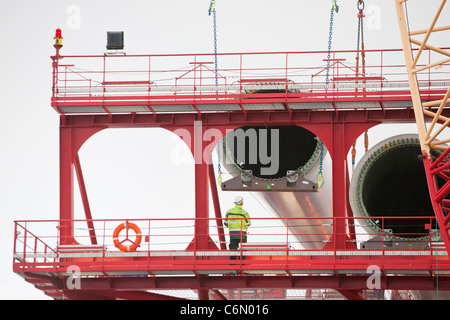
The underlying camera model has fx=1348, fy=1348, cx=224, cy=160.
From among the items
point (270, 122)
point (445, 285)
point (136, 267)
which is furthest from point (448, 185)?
point (136, 267)

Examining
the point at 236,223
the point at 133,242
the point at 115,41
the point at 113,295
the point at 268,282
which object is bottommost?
the point at 113,295

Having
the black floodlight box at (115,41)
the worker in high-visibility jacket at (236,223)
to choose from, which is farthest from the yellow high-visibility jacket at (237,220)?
the black floodlight box at (115,41)

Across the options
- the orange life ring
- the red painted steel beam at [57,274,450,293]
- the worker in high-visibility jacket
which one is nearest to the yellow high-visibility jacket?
the worker in high-visibility jacket

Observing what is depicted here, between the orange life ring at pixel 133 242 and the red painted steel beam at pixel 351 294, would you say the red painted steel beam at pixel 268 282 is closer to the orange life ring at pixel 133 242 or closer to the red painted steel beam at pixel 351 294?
the orange life ring at pixel 133 242

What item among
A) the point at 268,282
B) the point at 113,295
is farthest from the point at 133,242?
the point at 268,282

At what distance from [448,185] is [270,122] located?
7697 millimetres

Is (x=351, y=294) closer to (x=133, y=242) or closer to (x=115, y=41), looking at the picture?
(x=133, y=242)

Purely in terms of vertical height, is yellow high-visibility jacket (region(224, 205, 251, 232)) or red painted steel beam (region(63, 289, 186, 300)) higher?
yellow high-visibility jacket (region(224, 205, 251, 232))

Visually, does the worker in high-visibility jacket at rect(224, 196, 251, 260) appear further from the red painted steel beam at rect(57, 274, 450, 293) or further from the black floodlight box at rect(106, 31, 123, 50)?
the black floodlight box at rect(106, 31, 123, 50)

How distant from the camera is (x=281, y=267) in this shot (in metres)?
44.7

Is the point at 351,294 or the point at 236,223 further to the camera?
the point at 351,294
